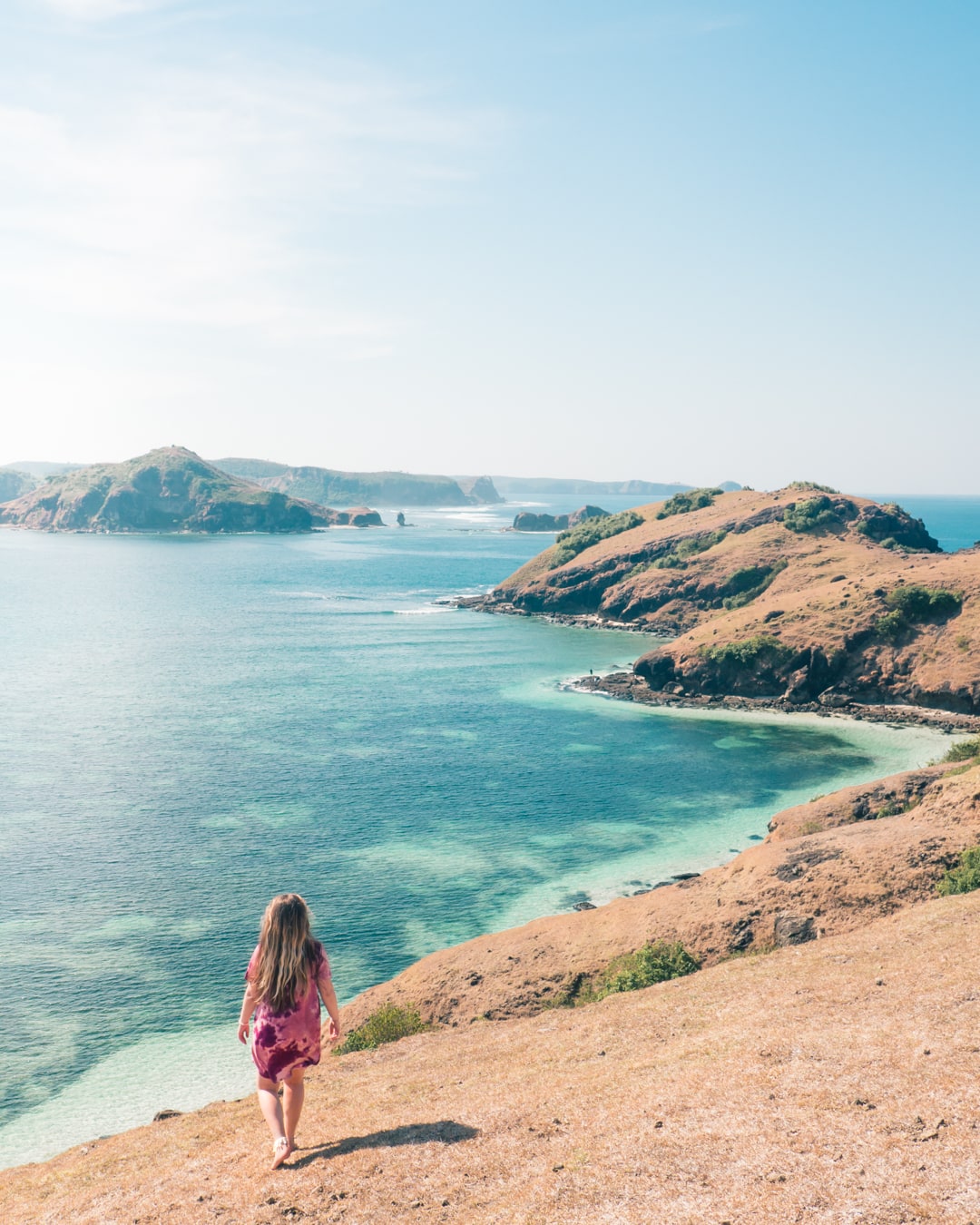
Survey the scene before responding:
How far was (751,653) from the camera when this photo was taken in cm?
9962

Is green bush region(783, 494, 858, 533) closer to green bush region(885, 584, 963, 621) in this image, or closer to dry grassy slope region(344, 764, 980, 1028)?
green bush region(885, 584, 963, 621)

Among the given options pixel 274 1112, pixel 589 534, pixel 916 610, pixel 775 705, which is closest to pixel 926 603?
pixel 916 610

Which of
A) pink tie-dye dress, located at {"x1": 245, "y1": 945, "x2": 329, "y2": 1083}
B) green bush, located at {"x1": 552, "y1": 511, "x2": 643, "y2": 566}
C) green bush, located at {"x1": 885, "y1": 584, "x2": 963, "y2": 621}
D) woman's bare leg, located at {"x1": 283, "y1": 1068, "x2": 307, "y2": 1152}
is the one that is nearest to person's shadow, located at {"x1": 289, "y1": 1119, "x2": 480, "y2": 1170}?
woman's bare leg, located at {"x1": 283, "y1": 1068, "x2": 307, "y2": 1152}

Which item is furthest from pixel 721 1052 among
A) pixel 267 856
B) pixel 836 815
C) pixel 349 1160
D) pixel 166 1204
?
pixel 267 856

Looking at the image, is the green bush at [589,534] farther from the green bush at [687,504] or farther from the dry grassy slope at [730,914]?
the dry grassy slope at [730,914]

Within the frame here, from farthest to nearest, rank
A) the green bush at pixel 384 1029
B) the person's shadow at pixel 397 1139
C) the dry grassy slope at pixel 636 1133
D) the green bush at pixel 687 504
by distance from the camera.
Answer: the green bush at pixel 687 504
the green bush at pixel 384 1029
the person's shadow at pixel 397 1139
the dry grassy slope at pixel 636 1133

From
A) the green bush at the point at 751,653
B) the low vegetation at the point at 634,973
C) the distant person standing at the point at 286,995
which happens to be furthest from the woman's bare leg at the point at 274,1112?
the green bush at the point at 751,653

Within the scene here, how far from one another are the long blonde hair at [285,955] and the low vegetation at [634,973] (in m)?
18.1

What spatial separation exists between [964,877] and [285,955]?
82.6ft

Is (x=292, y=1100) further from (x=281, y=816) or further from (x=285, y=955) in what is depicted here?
(x=281, y=816)

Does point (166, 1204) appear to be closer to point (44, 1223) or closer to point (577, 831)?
point (44, 1223)

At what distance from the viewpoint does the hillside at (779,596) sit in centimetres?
9325

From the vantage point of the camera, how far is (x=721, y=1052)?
18406 mm

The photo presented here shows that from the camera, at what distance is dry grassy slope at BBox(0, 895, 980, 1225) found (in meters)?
12.5
